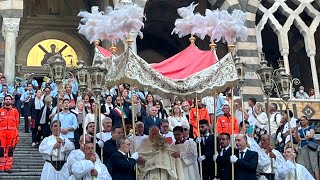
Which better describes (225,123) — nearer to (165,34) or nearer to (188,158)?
(188,158)

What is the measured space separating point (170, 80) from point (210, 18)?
135cm

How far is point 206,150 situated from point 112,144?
1.83 meters

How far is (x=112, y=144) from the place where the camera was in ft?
28.7

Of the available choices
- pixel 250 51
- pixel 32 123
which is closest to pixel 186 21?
pixel 32 123

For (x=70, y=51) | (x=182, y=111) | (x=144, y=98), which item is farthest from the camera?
(x=70, y=51)

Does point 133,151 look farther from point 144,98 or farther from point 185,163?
point 144,98

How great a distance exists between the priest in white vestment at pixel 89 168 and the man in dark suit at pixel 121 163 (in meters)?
0.20

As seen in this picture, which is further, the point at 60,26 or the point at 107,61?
the point at 60,26

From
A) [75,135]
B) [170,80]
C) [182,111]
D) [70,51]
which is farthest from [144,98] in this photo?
[70,51]

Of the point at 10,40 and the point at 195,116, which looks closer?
the point at 195,116

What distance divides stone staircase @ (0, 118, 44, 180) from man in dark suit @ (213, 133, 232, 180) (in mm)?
3495

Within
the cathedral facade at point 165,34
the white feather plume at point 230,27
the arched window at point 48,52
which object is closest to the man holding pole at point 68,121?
the white feather plume at point 230,27

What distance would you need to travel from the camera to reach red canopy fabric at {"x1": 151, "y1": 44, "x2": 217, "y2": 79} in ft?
31.8

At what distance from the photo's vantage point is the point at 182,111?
11.8 metres
